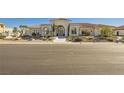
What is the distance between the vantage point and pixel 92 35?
30.6 feet

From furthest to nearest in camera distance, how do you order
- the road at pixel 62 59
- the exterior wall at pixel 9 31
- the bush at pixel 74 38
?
1. the bush at pixel 74 38
2. the exterior wall at pixel 9 31
3. the road at pixel 62 59

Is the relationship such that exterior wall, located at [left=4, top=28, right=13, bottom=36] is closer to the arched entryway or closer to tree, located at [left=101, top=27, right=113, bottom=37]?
the arched entryway

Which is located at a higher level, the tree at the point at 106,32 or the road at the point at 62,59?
the tree at the point at 106,32

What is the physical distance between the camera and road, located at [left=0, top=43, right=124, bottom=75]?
8.30m

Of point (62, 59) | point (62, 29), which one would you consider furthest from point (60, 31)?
point (62, 59)

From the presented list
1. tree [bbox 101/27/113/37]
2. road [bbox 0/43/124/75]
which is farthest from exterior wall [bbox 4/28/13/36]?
tree [bbox 101/27/113/37]

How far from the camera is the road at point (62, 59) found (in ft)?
27.2

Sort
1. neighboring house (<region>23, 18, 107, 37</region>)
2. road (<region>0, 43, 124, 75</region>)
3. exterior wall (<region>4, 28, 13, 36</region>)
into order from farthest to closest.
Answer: exterior wall (<region>4, 28, 13, 36</region>), neighboring house (<region>23, 18, 107, 37</region>), road (<region>0, 43, 124, 75</region>)

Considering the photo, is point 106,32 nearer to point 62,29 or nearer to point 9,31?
point 62,29

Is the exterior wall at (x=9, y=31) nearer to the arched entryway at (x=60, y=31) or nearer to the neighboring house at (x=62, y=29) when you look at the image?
the neighboring house at (x=62, y=29)

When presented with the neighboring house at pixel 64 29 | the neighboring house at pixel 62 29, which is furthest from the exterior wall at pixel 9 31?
the neighboring house at pixel 64 29
